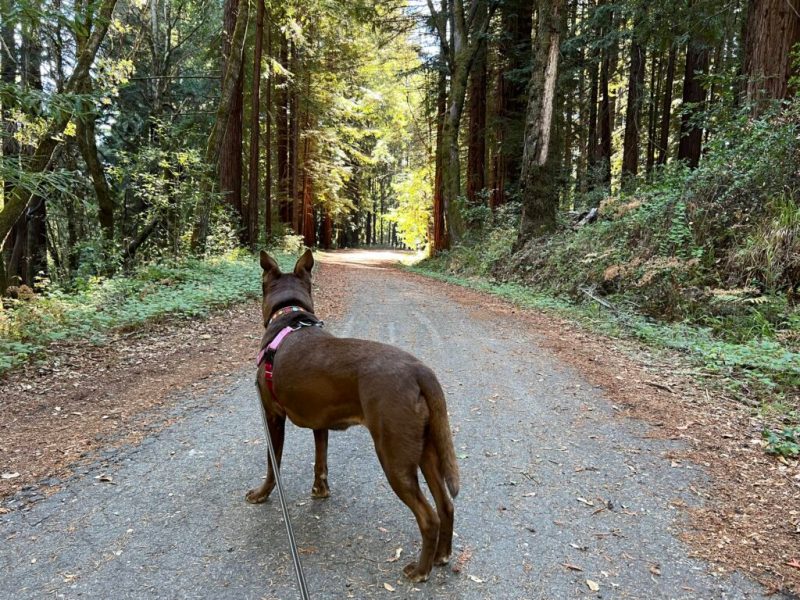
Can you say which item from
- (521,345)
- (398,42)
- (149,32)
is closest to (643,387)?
(521,345)

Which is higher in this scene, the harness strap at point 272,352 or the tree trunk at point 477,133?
the tree trunk at point 477,133

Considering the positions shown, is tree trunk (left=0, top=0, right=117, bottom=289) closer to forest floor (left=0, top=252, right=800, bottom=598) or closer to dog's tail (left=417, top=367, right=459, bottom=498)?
forest floor (left=0, top=252, right=800, bottom=598)

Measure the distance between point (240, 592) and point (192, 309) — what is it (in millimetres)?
7358

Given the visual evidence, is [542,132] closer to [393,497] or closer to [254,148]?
[254,148]

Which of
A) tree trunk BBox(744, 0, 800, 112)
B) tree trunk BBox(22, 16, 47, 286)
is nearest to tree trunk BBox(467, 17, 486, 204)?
tree trunk BBox(744, 0, 800, 112)

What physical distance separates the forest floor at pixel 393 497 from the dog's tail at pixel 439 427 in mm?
628

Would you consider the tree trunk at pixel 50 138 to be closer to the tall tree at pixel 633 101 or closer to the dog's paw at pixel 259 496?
the dog's paw at pixel 259 496

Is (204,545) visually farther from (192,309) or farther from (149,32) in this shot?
(149,32)

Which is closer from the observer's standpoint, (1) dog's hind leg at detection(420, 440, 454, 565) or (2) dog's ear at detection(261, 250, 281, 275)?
(1) dog's hind leg at detection(420, 440, 454, 565)

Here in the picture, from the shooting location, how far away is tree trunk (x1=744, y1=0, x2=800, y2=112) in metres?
9.37

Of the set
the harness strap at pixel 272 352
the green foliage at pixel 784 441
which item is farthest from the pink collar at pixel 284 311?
the green foliage at pixel 784 441

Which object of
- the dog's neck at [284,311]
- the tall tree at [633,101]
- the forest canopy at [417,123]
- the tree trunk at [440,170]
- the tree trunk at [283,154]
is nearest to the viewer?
the dog's neck at [284,311]

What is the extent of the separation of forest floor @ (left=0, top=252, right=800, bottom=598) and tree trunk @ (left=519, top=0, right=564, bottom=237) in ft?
30.2

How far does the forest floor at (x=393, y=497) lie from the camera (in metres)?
2.67
